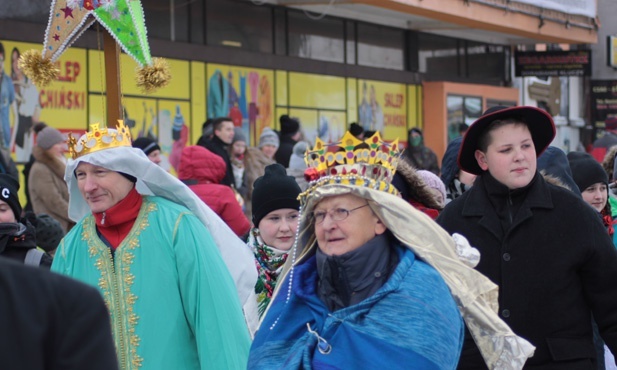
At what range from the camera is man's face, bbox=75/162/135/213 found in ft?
18.0

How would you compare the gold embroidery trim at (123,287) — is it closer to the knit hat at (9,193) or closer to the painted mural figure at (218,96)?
the knit hat at (9,193)

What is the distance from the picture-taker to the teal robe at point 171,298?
17.2ft

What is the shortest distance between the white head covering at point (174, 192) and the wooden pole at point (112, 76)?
494mm

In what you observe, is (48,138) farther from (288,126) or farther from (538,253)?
(538,253)

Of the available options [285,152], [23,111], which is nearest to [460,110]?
[285,152]

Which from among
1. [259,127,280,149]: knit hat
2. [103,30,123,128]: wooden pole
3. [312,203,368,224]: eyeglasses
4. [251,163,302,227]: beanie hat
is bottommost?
[251,163,302,227]: beanie hat

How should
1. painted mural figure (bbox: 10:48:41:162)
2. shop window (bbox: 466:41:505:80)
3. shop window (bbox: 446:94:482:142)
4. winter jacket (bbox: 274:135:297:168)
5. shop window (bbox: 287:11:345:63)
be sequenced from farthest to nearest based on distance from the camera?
shop window (bbox: 466:41:505:80) < shop window (bbox: 446:94:482:142) < shop window (bbox: 287:11:345:63) < painted mural figure (bbox: 10:48:41:162) < winter jacket (bbox: 274:135:297:168)

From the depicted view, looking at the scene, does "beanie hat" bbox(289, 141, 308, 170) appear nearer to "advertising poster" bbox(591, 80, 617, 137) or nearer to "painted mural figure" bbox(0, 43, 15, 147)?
"painted mural figure" bbox(0, 43, 15, 147)

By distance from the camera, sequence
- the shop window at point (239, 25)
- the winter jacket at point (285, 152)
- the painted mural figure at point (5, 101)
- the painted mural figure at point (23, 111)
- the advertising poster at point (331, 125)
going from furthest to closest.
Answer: the advertising poster at point (331, 125), the shop window at point (239, 25), the painted mural figure at point (23, 111), the painted mural figure at point (5, 101), the winter jacket at point (285, 152)

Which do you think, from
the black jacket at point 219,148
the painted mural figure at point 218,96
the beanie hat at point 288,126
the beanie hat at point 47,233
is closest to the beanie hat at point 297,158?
the black jacket at point 219,148

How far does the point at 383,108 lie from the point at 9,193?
17561mm

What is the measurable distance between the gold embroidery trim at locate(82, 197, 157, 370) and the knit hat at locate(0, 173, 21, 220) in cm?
112

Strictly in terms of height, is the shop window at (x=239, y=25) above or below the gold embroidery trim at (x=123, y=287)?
above

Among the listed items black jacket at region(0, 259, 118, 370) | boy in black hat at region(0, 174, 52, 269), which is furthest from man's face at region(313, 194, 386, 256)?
boy in black hat at region(0, 174, 52, 269)
